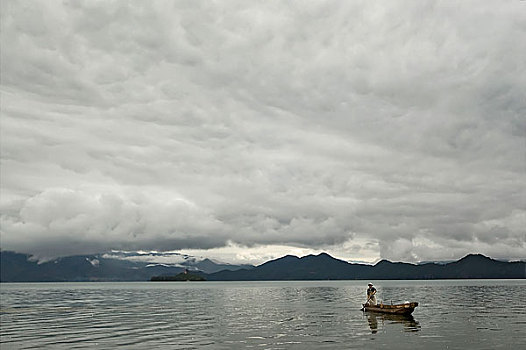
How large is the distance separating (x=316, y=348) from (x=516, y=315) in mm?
53422

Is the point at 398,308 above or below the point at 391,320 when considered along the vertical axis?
above

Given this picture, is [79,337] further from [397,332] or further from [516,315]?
[516,315]

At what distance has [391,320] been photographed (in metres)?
80.5

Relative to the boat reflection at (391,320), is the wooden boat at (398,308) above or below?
above

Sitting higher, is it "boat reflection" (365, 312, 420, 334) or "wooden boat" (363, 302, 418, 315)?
"wooden boat" (363, 302, 418, 315)

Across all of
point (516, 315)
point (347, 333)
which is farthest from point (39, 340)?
point (516, 315)

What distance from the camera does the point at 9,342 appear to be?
5978cm

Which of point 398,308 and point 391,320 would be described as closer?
point 391,320

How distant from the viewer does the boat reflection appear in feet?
226

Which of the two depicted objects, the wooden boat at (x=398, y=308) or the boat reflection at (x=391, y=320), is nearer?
the boat reflection at (x=391, y=320)

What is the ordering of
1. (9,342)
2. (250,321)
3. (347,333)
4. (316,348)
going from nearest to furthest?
(316,348) → (9,342) → (347,333) → (250,321)

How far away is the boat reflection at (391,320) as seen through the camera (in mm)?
68912

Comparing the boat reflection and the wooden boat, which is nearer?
the boat reflection

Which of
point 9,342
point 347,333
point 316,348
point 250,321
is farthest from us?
point 250,321
